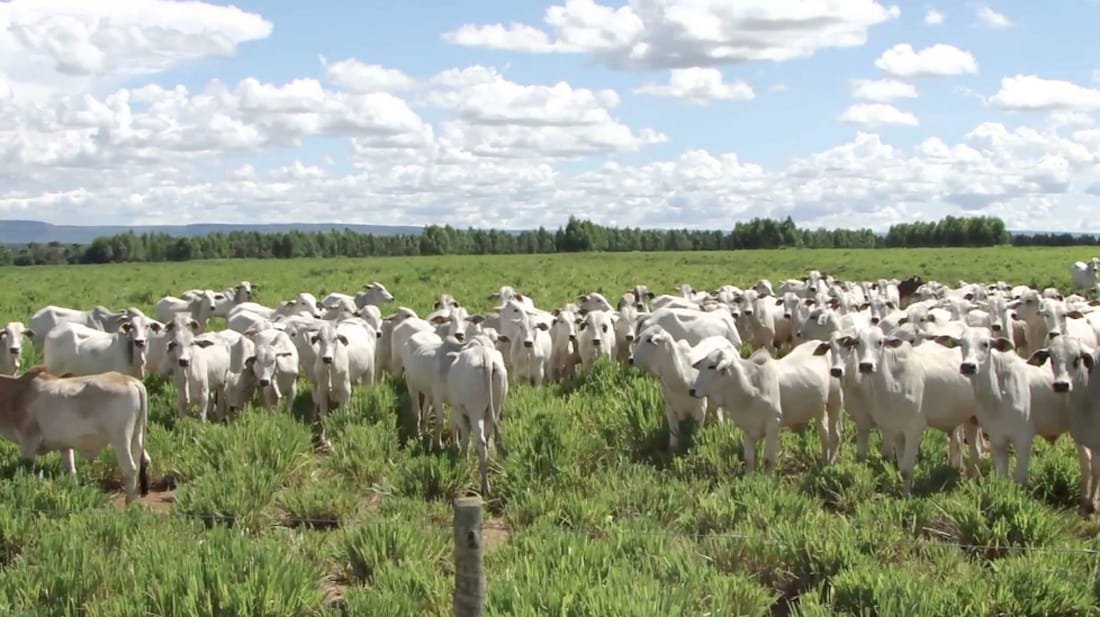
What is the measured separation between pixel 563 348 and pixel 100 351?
7745 mm

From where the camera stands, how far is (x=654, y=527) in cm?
909

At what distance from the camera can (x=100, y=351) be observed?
658 inches

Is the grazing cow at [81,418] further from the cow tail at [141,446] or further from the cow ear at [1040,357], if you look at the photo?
the cow ear at [1040,357]

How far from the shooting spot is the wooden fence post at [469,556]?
6.11m

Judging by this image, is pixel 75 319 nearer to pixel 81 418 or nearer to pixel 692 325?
pixel 81 418

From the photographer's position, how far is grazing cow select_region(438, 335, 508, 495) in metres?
12.3

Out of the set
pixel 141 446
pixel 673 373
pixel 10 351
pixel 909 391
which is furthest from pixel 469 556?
pixel 10 351

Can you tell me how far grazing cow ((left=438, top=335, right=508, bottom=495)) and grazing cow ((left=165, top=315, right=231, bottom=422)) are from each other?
3.82 metres

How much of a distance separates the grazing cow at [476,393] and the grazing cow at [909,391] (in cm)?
416

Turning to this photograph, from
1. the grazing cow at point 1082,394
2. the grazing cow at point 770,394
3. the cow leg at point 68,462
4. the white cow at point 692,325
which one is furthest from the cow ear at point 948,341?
the cow leg at point 68,462

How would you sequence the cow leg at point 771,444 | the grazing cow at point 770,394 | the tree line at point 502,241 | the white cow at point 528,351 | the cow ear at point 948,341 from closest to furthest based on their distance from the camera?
1. the cow leg at point 771,444
2. the cow ear at point 948,341
3. the grazing cow at point 770,394
4. the white cow at point 528,351
5. the tree line at point 502,241

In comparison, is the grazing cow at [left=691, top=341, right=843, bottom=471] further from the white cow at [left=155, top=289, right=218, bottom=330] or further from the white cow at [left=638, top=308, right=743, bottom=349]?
the white cow at [left=155, top=289, right=218, bottom=330]

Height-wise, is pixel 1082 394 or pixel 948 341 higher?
pixel 948 341

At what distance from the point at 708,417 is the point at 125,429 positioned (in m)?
7.18
